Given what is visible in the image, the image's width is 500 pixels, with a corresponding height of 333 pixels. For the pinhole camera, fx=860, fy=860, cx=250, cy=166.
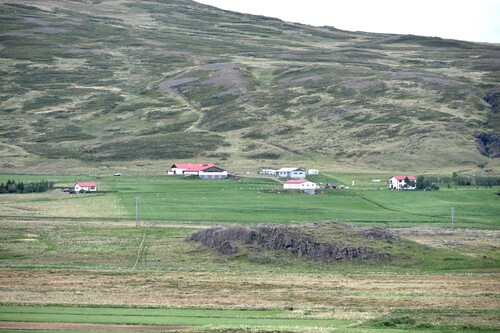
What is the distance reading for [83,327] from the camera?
41281 mm

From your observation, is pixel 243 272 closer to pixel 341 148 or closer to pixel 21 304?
pixel 21 304

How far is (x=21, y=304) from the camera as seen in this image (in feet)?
157

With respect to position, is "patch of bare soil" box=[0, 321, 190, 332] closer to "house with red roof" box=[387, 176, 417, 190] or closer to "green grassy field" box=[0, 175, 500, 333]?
"green grassy field" box=[0, 175, 500, 333]

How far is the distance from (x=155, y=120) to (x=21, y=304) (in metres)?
152

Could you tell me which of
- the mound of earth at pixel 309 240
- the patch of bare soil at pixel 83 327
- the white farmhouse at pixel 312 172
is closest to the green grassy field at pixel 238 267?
the patch of bare soil at pixel 83 327

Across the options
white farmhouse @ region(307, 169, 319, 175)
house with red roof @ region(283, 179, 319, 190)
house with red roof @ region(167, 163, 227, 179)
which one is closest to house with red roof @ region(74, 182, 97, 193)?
house with red roof @ region(167, 163, 227, 179)

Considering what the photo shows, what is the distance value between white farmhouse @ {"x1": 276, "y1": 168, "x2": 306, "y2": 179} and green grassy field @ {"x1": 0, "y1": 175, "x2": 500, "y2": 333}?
48.0ft

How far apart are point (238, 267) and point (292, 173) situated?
70.8 m

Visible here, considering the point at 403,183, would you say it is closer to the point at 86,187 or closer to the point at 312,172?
the point at 312,172

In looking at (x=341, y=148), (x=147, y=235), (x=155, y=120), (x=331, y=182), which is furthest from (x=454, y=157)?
(x=147, y=235)

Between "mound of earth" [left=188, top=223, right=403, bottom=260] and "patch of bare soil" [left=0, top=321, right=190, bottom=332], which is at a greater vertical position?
"patch of bare soil" [left=0, top=321, right=190, bottom=332]

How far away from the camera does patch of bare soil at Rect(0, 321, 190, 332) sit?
40781 millimetres

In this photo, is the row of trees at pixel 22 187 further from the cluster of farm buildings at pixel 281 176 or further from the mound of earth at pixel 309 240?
the mound of earth at pixel 309 240

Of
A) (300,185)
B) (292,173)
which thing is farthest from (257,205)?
(292,173)
